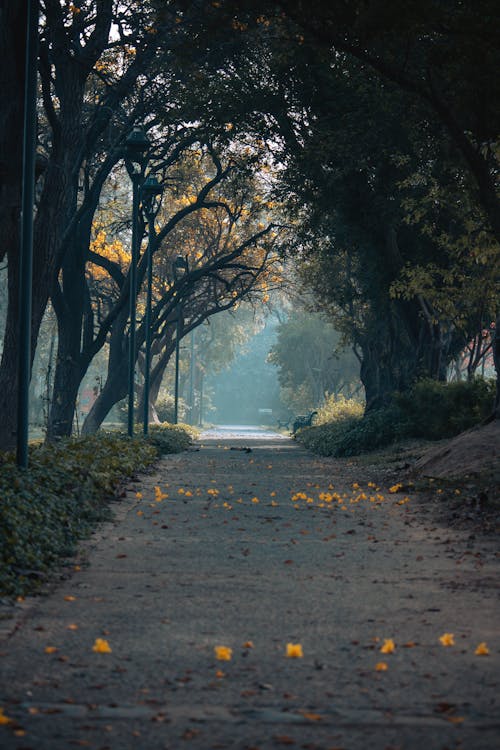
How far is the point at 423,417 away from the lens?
996 inches

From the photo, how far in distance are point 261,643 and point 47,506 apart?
405 cm

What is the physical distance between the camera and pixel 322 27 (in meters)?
13.9

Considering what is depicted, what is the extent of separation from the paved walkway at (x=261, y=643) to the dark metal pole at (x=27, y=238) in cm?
164

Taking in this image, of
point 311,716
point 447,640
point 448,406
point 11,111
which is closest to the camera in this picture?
point 311,716

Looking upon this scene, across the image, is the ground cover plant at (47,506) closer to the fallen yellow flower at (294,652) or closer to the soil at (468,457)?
the fallen yellow flower at (294,652)

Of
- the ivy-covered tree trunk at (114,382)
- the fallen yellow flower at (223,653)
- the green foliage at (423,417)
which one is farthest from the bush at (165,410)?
the fallen yellow flower at (223,653)

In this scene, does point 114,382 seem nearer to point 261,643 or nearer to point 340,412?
point 340,412

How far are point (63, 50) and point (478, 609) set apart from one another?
1434 cm

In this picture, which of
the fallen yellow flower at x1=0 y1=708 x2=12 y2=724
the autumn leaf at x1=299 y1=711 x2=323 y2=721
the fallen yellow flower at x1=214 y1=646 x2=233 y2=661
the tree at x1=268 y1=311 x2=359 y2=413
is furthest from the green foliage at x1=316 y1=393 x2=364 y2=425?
the fallen yellow flower at x1=0 y1=708 x2=12 y2=724

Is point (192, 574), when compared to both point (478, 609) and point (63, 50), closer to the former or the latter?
point (478, 609)

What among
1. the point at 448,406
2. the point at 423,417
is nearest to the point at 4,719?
the point at 448,406

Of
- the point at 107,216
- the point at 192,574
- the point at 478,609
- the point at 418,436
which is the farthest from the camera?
the point at 107,216

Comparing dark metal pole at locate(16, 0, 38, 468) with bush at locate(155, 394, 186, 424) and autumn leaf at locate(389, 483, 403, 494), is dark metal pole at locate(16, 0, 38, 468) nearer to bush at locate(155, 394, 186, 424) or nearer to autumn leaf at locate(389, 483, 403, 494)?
autumn leaf at locate(389, 483, 403, 494)

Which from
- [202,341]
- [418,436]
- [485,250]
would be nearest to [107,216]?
[418,436]
